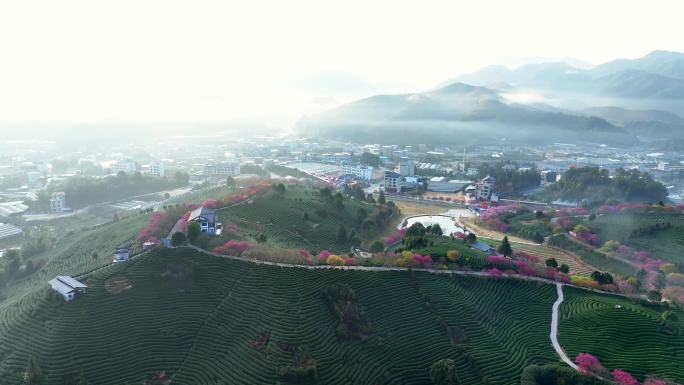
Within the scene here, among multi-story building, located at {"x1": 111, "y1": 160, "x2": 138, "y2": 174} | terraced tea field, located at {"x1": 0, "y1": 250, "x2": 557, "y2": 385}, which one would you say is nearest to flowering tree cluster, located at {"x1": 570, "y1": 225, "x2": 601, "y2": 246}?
terraced tea field, located at {"x1": 0, "y1": 250, "x2": 557, "y2": 385}

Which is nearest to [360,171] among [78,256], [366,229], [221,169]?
[221,169]

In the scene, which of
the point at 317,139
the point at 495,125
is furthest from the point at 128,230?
the point at 495,125

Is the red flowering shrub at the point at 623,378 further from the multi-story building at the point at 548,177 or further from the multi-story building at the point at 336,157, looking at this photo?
the multi-story building at the point at 336,157

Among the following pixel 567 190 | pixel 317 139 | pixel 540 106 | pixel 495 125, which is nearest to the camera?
pixel 567 190

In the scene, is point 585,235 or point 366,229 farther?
point 366,229

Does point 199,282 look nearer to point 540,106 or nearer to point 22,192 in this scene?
point 22,192

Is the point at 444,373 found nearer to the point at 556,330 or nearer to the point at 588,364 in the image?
the point at 588,364
